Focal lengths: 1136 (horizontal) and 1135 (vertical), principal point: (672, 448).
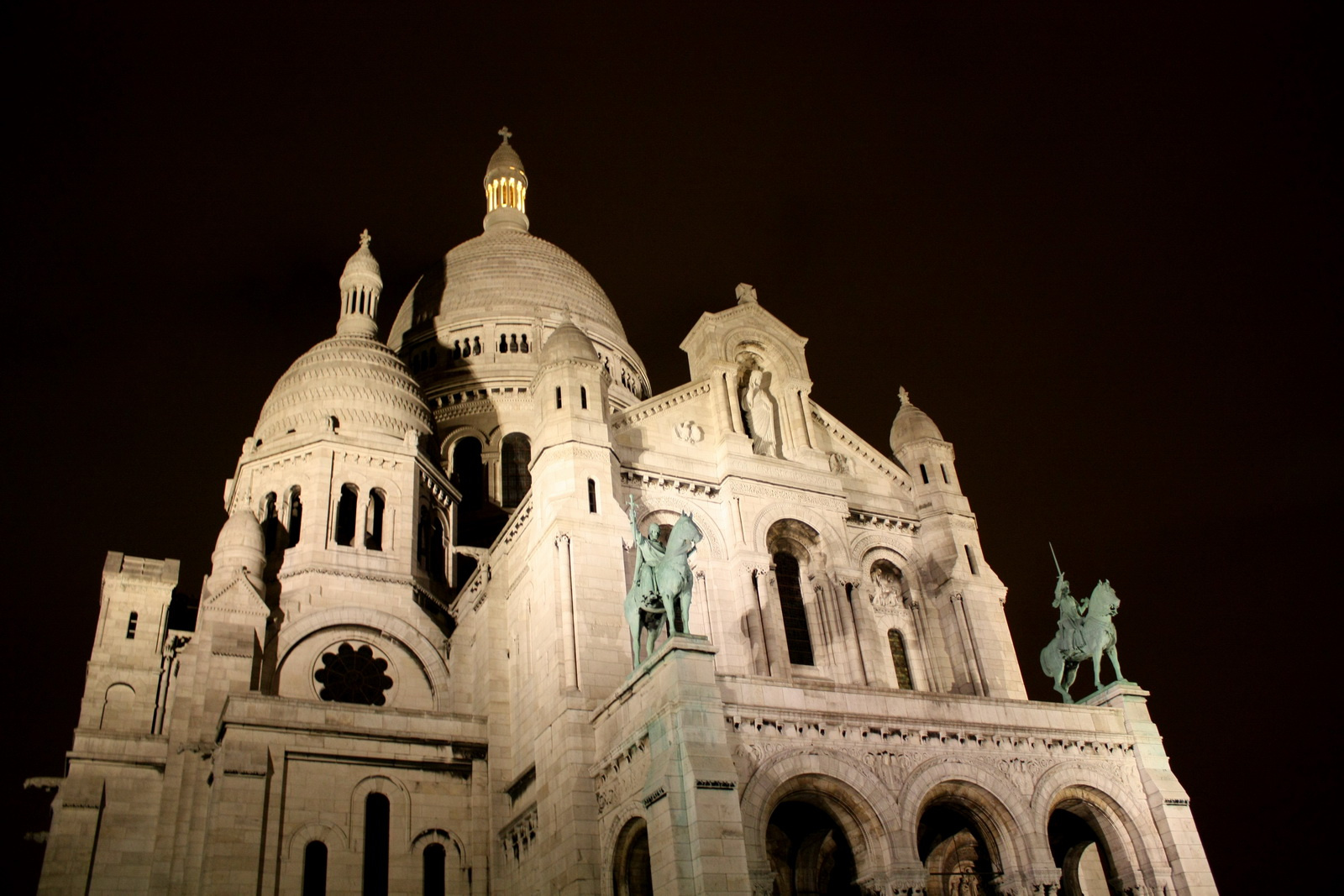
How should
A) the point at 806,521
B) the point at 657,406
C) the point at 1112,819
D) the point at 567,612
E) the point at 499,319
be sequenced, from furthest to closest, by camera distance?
the point at 499,319, the point at 657,406, the point at 806,521, the point at 567,612, the point at 1112,819

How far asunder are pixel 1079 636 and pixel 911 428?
11.2 meters

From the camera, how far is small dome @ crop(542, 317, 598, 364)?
1373 inches

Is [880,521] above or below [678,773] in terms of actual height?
above

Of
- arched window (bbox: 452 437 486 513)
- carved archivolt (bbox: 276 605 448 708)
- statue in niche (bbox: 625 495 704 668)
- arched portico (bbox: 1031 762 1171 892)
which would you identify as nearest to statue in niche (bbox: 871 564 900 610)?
arched portico (bbox: 1031 762 1171 892)

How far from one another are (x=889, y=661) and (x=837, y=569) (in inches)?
130

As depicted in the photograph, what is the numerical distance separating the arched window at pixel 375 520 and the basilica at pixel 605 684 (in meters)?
0.18

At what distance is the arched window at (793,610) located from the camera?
3406 cm

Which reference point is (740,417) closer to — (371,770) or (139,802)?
(371,770)

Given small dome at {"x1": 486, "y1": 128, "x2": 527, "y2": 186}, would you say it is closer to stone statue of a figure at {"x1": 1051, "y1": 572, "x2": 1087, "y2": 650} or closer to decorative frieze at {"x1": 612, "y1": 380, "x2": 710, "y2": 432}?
decorative frieze at {"x1": 612, "y1": 380, "x2": 710, "y2": 432}

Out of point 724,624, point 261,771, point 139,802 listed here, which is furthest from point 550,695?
point 139,802

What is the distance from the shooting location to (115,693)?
3866cm

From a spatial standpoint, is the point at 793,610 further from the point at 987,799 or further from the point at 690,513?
the point at 987,799

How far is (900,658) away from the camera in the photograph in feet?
119

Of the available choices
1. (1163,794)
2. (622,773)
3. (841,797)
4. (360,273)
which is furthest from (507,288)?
(1163,794)
